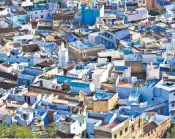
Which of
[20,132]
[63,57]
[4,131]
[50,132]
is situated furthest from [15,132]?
[63,57]

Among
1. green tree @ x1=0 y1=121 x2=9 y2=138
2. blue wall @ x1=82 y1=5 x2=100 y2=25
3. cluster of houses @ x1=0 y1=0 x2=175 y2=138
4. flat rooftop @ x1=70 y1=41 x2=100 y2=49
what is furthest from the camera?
blue wall @ x1=82 y1=5 x2=100 y2=25

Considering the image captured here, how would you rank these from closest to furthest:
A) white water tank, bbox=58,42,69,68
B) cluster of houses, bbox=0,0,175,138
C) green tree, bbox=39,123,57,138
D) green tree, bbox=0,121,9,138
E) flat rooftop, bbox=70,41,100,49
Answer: green tree, bbox=0,121,9,138 < green tree, bbox=39,123,57,138 < cluster of houses, bbox=0,0,175,138 < white water tank, bbox=58,42,69,68 < flat rooftop, bbox=70,41,100,49

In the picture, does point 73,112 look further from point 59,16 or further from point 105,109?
point 59,16

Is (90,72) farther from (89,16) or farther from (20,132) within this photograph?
(89,16)

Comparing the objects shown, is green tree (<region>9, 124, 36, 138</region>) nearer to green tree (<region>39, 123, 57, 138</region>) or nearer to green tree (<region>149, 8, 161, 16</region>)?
green tree (<region>39, 123, 57, 138</region>)

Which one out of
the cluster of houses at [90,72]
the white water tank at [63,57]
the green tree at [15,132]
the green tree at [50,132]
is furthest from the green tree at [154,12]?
the green tree at [15,132]

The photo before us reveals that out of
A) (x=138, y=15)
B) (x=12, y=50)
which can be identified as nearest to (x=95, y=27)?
(x=138, y=15)

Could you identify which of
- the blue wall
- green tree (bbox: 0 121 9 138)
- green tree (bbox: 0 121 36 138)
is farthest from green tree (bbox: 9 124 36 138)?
A: the blue wall

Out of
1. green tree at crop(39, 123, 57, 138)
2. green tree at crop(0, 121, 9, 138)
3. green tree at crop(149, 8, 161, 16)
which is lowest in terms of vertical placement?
green tree at crop(39, 123, 57, 138)

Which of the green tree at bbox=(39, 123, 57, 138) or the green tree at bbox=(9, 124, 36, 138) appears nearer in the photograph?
the green tree at bbox=(9, 124, 36, 138)
